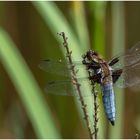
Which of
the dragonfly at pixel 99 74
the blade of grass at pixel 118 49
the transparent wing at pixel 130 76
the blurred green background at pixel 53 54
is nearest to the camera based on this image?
the dragonfly at pixel 99 74

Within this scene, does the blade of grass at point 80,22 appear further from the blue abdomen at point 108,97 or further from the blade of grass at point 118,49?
the blue abdomen at point 108,97

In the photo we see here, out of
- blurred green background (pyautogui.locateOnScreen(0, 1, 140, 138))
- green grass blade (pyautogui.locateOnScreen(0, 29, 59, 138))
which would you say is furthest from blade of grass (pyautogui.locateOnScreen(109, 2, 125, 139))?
green grass blade (pyautogui.locateOnScreen(0, 29, 59, 138))

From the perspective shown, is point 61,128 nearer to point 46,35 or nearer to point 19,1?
point 46,35

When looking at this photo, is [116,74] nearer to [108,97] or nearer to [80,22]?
[108,97]

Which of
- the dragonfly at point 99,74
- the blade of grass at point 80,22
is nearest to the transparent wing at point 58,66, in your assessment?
the dragonfly at point 99,74

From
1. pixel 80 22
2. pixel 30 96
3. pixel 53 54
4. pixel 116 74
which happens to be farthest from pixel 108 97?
pixel 53 54

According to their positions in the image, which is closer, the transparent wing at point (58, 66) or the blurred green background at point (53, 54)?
the transparent wing at point (58, 66)
